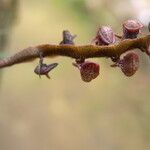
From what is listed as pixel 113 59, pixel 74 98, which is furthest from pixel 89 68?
pixel 74 98

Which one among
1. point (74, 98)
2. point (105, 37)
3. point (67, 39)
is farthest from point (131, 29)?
point (74, 98)

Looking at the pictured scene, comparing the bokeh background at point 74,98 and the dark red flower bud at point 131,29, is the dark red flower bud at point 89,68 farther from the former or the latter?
the bokeh background at point 74,98

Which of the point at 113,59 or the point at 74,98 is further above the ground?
the point at 74,98

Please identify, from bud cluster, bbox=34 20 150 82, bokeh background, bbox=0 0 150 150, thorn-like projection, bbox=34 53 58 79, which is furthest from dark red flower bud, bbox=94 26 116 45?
bokeh background, bbox=0 0 150 150

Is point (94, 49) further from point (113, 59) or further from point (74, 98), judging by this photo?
point (74, 98)

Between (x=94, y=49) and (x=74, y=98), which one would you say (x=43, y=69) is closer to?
(x=94, y=49)

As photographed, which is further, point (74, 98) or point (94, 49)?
point (74, 98)
